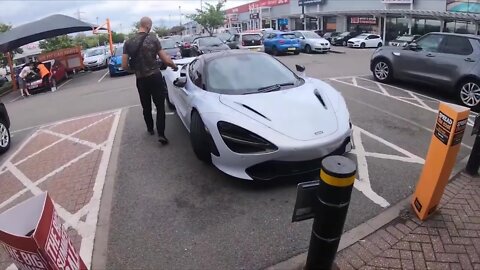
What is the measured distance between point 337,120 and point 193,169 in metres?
1.88

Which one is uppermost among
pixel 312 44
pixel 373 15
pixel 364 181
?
pixel 373 15

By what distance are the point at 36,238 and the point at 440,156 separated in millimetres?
3075

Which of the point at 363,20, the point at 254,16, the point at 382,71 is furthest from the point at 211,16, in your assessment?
the point at 382,71

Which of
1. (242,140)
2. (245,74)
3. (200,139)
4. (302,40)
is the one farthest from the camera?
(302,40)

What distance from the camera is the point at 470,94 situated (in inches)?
280

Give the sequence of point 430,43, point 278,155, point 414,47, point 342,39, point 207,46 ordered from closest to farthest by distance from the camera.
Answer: point 278,155 < point 430,43 < point 414,47 < point 207,46 < point 342,39

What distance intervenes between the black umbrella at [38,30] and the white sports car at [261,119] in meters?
15.7

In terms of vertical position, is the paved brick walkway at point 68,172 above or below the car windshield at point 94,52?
below

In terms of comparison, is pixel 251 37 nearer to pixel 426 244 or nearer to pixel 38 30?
pixel 38 30

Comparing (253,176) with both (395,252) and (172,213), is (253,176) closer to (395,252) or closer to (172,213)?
(172,213)

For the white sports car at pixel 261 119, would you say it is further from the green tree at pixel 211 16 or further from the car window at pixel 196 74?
the green tree at pixel 211 16

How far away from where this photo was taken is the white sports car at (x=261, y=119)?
3.55 metres

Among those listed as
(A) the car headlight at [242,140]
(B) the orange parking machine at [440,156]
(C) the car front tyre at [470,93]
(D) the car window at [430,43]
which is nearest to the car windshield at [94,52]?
(D) the car window at [430,43]

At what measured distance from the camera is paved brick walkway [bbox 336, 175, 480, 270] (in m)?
2.72
